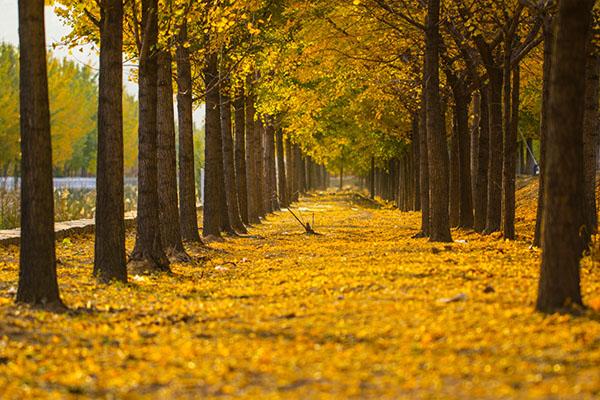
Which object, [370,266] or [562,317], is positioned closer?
[562,317]

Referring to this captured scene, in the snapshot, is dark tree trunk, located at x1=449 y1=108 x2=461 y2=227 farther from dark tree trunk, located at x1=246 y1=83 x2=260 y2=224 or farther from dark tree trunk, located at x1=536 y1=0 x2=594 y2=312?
dark tree trunk, located at x1=536 y1=0 x2=594 y2=312

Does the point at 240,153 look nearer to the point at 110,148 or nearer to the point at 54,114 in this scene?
the point at 110,148

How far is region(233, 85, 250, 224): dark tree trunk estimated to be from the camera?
26891 millimetres

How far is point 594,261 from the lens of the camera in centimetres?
1225

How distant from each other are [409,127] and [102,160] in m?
26.1

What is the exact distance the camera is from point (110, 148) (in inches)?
491

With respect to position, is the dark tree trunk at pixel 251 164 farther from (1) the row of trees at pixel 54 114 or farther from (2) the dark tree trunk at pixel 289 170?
(1) the row of trees at pixel 54 114

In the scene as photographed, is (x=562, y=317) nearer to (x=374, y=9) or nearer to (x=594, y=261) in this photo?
(x=594, y=261)

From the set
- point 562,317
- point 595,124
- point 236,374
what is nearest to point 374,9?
point 595,124

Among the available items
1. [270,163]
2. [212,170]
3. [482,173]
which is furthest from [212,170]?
[270,163]

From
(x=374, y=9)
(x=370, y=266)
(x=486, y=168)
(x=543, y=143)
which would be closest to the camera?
(x=370, y=266)

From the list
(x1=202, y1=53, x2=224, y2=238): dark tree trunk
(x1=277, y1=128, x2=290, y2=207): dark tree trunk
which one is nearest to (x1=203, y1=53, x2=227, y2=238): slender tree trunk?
(x1=202, y1=53, x2=224, y2=238): dark tree trunk

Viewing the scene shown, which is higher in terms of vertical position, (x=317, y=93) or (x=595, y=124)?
(x=317, y=93)

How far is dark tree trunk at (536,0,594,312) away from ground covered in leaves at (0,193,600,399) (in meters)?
0.35
